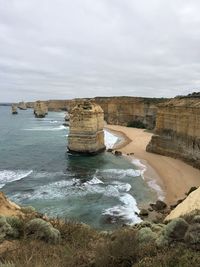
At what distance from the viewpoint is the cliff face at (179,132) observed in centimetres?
3405

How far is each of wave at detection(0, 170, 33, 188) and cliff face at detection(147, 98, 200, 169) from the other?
1439cm

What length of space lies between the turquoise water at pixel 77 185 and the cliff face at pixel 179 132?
475 cm

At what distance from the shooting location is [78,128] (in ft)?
136

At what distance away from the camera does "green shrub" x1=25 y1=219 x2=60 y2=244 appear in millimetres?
10234

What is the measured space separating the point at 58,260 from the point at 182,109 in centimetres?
3055

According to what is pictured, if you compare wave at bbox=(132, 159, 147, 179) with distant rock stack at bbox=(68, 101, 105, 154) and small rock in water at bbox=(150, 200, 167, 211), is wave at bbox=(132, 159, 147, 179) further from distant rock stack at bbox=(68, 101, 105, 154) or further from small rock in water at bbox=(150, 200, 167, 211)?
small rock in water at bbox=(150, 200, 167, 211)

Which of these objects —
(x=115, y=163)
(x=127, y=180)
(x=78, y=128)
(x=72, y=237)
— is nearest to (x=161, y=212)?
(x=127, y=180)

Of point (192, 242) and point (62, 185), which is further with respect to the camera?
point (62, 185)

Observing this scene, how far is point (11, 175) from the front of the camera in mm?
31531

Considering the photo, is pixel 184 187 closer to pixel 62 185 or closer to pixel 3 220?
pixel 62 185

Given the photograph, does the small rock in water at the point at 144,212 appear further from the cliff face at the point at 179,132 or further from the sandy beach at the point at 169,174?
the cliff face at the point at 179,132

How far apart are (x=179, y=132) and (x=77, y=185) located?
13837mm

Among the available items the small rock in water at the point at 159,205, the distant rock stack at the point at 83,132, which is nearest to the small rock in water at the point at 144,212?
the small rock in water at the point at 159,205

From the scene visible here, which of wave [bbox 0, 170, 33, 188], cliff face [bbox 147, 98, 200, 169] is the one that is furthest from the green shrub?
cliff face [bbox 147, 98, 200, 169]
